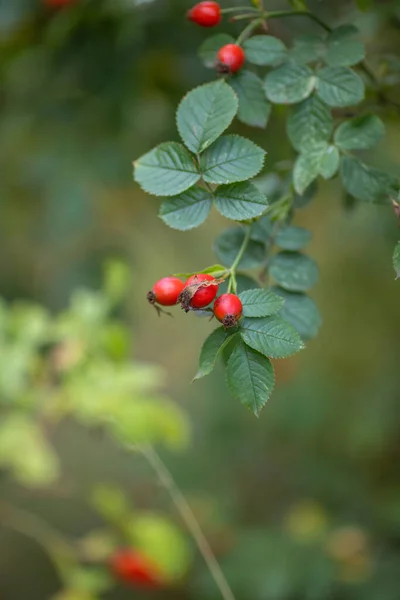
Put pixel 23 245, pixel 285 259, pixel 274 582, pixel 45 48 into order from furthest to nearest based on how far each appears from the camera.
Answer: pixel 23 245
pixel 45 48
pixel 274 582
pixel 285 259

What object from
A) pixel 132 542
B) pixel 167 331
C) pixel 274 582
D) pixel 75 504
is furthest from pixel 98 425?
pixel 167 331

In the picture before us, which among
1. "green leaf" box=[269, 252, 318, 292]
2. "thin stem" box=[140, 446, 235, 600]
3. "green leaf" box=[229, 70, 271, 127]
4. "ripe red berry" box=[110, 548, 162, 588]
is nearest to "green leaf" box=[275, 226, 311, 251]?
"green leaf" box=[269, 252, 318, 292]

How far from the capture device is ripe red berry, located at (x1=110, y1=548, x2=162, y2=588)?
1.29 metres

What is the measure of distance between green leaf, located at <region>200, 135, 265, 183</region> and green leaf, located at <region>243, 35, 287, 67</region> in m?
0.12

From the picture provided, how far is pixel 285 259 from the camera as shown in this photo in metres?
0.69

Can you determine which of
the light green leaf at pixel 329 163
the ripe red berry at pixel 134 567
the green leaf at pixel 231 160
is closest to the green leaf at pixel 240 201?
the green leaf at pixel 231 160

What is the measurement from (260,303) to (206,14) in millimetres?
314

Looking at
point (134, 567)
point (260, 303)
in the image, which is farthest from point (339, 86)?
point (134, 567)

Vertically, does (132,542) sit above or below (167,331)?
below

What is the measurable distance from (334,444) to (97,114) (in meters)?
1.11

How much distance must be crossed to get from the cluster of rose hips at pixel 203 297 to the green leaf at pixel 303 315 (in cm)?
14

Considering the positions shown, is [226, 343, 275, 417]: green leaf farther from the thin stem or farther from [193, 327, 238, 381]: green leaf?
the thin stem

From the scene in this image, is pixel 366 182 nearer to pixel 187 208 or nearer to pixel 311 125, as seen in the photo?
pixel 311 125

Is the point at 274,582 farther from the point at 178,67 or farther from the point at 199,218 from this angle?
the point at 178,67
